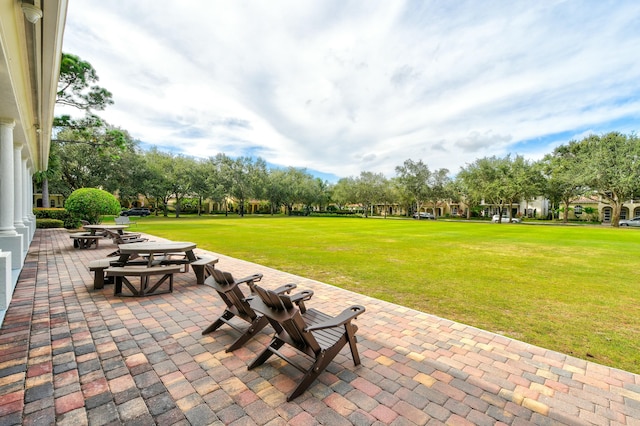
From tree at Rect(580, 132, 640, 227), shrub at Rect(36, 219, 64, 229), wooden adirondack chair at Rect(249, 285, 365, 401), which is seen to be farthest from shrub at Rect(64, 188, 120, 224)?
tree at Rect(580, 132, 640, 227)

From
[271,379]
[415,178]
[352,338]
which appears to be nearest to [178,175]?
[415,178]

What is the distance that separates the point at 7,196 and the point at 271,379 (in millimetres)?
7529

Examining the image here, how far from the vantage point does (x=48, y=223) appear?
749 inches

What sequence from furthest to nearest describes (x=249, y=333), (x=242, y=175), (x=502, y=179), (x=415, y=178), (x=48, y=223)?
(x=415, y=178), (x=242, y=175), (x=502, y=179), (x=48, y=223), (x=249, y=333)

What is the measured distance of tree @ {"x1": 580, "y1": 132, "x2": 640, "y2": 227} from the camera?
29.0 metres

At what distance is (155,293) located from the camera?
5246 millimetres

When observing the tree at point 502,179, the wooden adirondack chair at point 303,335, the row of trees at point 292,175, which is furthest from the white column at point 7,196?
the tree at point 502,179

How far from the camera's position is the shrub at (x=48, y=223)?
18.8 m

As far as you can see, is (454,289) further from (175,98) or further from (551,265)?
(175,98)

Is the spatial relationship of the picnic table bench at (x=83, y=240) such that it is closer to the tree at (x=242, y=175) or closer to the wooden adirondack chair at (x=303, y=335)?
the wooden adirondack chair at (x=303, y=335)

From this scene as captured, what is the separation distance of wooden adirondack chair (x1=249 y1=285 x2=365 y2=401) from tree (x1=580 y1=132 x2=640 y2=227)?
39766 millimetres

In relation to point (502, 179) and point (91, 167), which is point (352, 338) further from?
point (502, 179)

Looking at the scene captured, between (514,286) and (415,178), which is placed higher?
(415,178)

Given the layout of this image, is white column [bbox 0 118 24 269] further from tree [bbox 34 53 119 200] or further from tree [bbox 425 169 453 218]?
tree [bbox 425 169 453 218]
